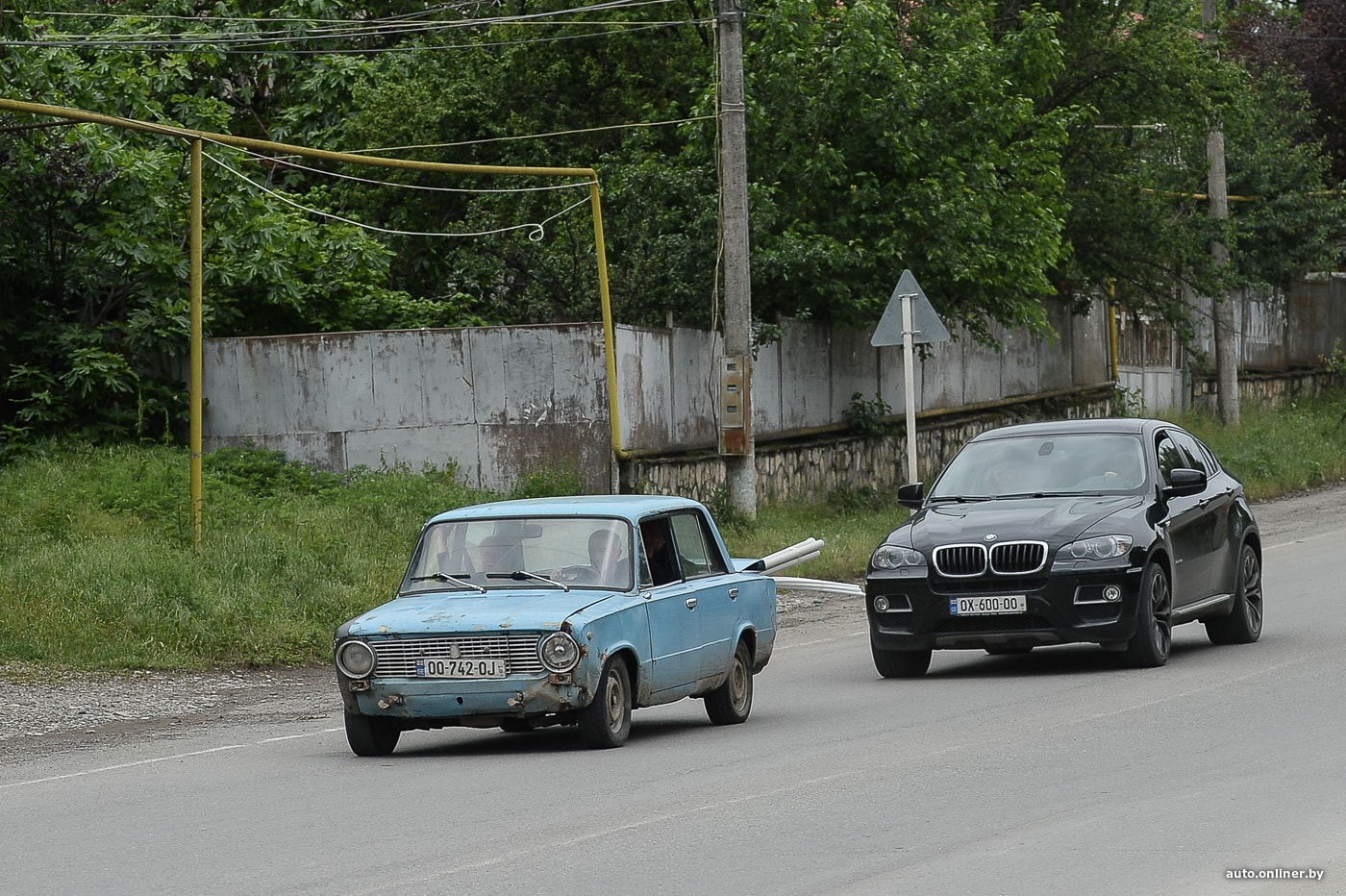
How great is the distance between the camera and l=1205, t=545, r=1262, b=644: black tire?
47.2 ft

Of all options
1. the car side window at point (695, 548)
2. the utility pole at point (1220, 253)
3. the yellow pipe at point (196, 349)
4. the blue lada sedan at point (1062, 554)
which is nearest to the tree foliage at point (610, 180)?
the utility pole at point (1220, 253)

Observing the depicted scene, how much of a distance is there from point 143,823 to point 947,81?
18.7 meters

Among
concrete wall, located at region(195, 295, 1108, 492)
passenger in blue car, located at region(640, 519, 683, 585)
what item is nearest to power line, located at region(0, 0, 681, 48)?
concrete wall, located at region(195, 295, 1108, 492)

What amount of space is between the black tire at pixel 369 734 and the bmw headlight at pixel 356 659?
31cm

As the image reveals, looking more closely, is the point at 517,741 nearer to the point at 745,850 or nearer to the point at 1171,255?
the point at 745,850

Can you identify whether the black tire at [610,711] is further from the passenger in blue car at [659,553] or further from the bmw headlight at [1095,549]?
the bmw headlight at [1095,549]

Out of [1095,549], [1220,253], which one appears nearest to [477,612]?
[1095,549]

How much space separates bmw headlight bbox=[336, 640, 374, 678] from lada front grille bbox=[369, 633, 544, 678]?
34 mm

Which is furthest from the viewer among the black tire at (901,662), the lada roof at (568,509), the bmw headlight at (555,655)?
the black tire at (901,662)

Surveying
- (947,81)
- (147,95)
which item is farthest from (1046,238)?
(147,95)

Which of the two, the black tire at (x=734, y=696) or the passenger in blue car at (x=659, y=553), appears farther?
the black tire at (x=734, y=696)

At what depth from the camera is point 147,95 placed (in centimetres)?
2652

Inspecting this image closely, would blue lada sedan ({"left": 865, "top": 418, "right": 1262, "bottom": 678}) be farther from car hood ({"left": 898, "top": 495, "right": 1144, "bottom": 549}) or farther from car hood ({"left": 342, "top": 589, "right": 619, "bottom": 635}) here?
car hood ({"left": 342, "top": 589, "right": 619, "bottom": 635})

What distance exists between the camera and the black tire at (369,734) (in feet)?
34.2
